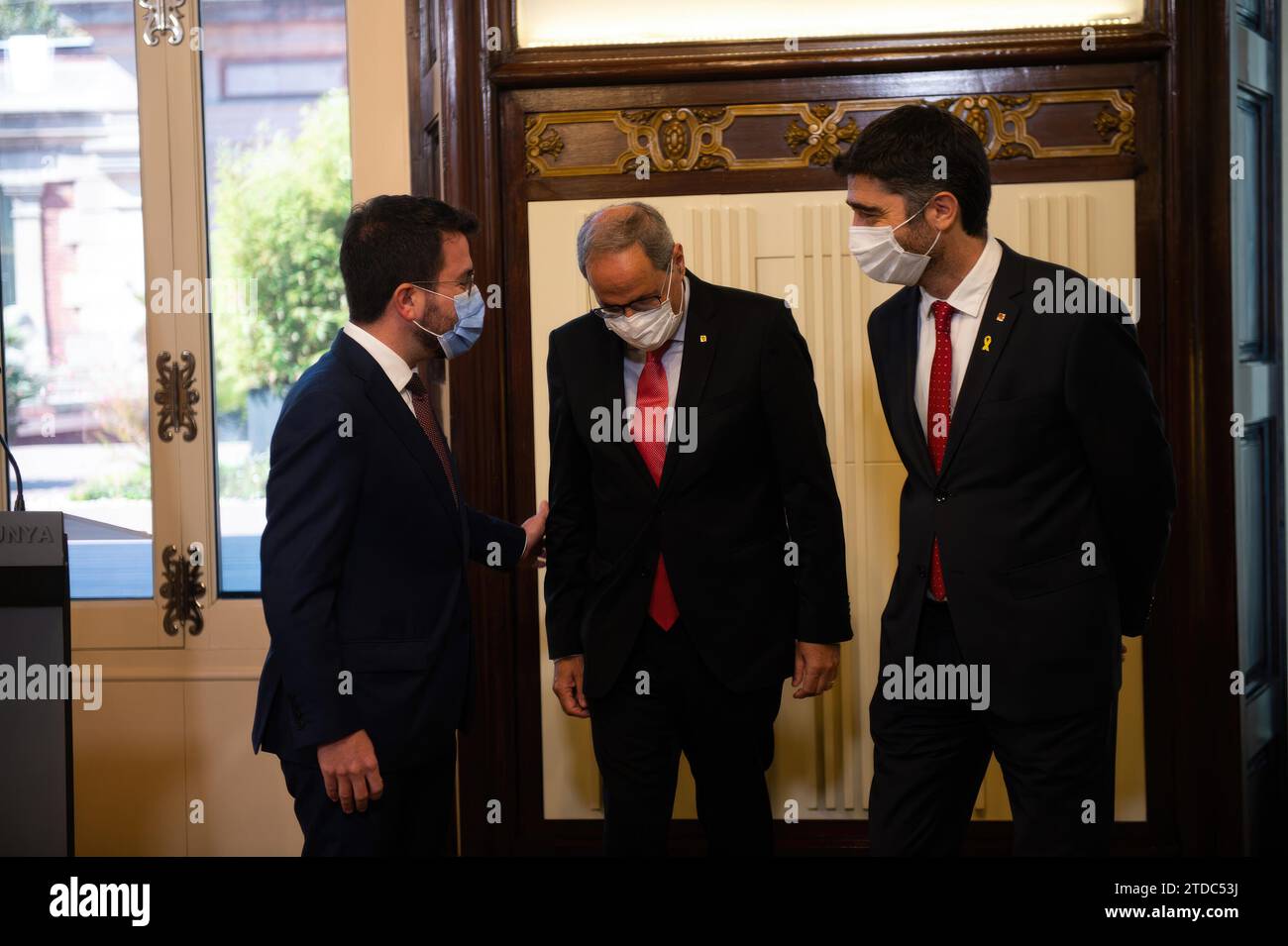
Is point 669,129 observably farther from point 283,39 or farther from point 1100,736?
point 1100,736

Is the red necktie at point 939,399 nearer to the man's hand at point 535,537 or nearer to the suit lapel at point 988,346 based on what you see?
the suit lapel at point 988,346

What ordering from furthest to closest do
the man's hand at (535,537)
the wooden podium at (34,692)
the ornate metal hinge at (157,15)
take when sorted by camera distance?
the ornate metal hinge at (157,15)
the man's hand at (535,537)
the wooden podium at (34,692)

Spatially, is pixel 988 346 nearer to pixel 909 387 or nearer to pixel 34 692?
pixel 909 387

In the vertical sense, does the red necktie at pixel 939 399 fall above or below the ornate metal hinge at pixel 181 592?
above

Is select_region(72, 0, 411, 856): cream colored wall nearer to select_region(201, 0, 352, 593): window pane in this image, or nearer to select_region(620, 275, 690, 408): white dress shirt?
select_region(201, 0, 352, 593): window pane

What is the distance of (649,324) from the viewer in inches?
90.8

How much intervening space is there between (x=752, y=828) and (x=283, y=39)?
2.56m

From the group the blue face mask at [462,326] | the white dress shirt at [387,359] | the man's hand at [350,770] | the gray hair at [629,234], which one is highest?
the gray hair at [629,234]

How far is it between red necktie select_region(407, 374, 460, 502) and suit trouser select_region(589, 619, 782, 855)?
50cm

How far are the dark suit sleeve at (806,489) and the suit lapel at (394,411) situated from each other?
0.65 metres

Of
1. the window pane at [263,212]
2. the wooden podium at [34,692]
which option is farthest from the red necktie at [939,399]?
the window pane at [263,212]

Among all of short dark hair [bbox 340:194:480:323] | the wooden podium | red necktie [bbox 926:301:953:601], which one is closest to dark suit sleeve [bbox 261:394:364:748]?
short dark hair [bbox 340:194:480:323]

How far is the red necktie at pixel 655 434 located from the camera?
7.68ft
